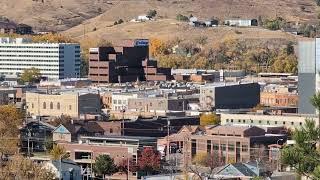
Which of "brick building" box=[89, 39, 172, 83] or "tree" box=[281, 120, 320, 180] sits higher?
"tree" box=[281, 120, 320, 180]

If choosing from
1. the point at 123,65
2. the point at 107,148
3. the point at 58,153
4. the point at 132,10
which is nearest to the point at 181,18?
the point at 132,10

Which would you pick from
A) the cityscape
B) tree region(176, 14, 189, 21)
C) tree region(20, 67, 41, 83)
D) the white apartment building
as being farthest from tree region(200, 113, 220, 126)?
tree region(176, 14, 189, 21)

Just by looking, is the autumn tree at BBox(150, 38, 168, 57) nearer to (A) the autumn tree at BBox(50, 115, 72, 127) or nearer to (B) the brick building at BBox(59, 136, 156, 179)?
(A) the autumn tree at BBox(50, 115, 72, 127)

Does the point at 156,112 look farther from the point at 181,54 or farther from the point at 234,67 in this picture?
the point at 181,54

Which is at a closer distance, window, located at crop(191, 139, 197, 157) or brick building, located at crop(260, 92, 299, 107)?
window, located at crop(191, 139, 197, 157)

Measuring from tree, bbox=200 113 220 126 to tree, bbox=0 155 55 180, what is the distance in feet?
69.9

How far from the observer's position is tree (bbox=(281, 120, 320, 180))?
1452cm

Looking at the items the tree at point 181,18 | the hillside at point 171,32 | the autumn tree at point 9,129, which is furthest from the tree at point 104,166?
the tree at point 181,18

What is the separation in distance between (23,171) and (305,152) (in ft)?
69.4

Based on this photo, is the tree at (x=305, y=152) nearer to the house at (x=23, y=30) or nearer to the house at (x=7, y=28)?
the house at (x=7, y=28)

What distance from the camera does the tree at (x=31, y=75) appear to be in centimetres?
8835

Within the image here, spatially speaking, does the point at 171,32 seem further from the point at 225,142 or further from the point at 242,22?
the point at 225,142

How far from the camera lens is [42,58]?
96062 millimetres

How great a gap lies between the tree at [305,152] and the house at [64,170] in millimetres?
24530
